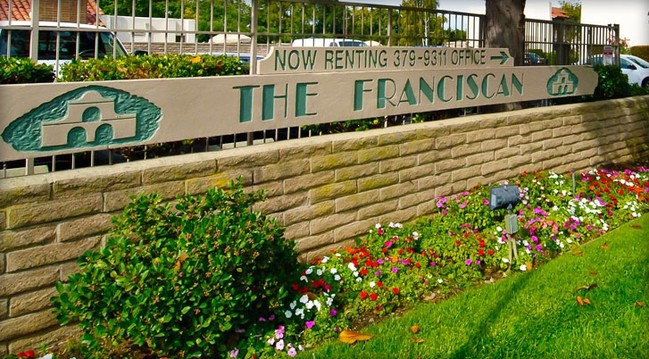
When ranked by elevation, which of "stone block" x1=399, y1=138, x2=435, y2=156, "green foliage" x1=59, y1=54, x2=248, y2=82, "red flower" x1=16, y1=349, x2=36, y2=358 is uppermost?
"green foliage" x1=59, y1=54, x2=248, y2=82

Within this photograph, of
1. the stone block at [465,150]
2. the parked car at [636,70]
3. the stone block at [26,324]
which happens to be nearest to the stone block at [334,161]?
the stone block at [465,150]

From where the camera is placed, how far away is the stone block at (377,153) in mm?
6309

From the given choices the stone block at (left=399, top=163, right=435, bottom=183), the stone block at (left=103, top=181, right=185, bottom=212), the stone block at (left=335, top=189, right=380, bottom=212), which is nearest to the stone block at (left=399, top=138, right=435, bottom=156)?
the stone block at (left=399, top=163, right=435, bottom=183)

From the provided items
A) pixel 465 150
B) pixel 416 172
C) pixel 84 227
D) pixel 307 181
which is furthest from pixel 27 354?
pixel 465 150

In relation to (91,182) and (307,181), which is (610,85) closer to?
(307,181)

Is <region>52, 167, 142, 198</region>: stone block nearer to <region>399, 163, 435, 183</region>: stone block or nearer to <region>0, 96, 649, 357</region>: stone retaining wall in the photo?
<region>0, 96, 649, 357</region>: stone retaining wall

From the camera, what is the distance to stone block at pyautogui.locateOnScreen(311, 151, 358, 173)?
5895mm

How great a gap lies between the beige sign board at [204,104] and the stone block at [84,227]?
430 millimetres

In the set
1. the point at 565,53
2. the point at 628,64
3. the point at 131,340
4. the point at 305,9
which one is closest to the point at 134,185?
the point at 131,340

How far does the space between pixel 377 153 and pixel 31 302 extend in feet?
10.4

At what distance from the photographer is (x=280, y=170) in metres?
5.62

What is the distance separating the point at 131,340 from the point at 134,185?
42.0 inches

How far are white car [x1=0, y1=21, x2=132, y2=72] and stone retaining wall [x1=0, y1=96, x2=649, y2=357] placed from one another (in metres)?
1.01

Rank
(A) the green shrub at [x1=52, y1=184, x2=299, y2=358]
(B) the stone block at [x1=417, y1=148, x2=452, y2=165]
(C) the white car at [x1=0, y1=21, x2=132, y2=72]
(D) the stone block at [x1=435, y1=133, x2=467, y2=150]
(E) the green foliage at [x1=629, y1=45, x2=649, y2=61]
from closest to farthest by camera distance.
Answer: (A) the green shrub at [x1=52, y1=184, x2=299, y2=358] < (C) the white car at [x1=0, y1=21, x2=132, y2=72] < (B) the stone block at [x1=417, y1=148, x2=452, y2=165] < (D) the stone block at [x1=435, y1=133, x2=467, y2=150] < (E) the green foliage at [x1=629, y1=45, x2=649, y2=61]
